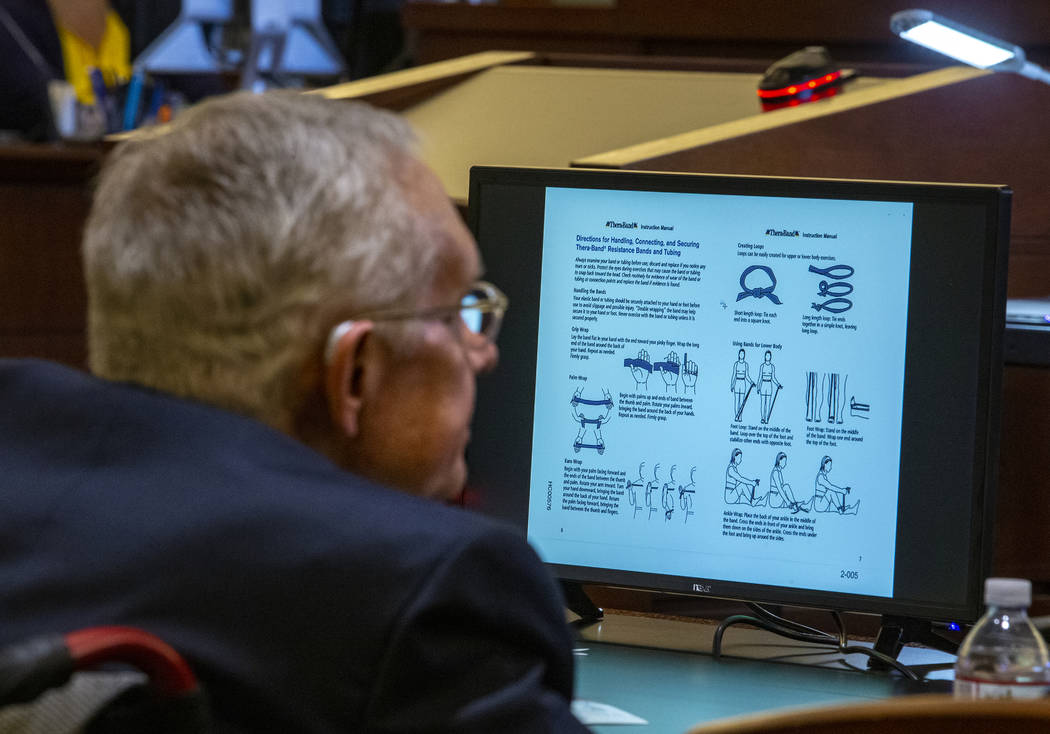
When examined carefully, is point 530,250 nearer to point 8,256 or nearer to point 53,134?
point 8,256

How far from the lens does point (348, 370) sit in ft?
2.76

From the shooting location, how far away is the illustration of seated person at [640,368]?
129cm

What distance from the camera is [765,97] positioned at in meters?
1.80

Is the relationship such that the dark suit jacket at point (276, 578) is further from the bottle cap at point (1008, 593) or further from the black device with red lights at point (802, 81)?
the black device with red lights at point (802, 81)

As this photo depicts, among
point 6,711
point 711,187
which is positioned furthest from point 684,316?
point 6,711

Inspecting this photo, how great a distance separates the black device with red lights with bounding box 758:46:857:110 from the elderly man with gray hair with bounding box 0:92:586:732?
37.7 inches

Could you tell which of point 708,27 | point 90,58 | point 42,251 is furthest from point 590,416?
point 90,58

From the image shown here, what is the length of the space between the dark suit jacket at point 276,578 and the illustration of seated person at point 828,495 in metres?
0.52

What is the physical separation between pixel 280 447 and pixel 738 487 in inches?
23.5

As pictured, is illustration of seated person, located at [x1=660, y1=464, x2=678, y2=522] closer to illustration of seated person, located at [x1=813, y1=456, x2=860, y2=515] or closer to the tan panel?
illustration of seated person, located at [x1=813, y1=456, x2=860, y2=515]

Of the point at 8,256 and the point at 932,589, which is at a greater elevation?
the point at 8,256

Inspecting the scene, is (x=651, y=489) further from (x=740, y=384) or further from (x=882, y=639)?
(x=882, y=639)

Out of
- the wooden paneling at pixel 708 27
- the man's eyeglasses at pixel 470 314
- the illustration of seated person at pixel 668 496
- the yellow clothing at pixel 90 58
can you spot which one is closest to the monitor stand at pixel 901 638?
the illustration of seated person at pixel 668 496

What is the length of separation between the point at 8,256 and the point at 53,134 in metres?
0.49
